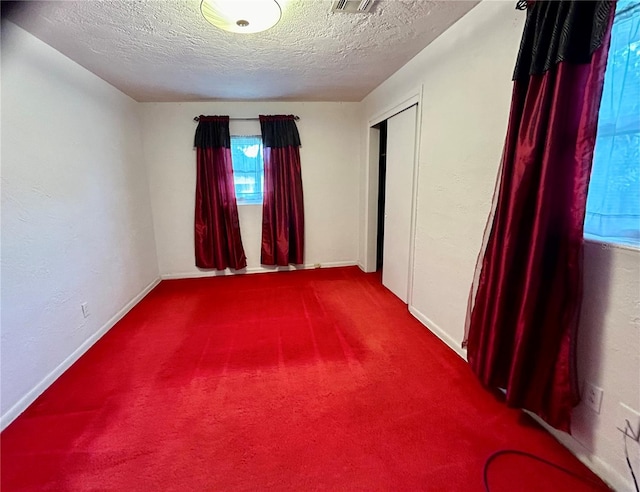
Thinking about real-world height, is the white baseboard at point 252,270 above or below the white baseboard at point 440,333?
above

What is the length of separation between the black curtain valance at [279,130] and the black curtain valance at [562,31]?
9.13ft

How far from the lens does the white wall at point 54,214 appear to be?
5.52ft

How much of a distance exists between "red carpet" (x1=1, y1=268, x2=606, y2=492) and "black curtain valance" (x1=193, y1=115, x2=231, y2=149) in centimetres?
226

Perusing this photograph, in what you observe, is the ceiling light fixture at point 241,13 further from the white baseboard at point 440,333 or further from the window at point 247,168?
the white baseboard at point 440,333

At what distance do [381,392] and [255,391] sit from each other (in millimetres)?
770

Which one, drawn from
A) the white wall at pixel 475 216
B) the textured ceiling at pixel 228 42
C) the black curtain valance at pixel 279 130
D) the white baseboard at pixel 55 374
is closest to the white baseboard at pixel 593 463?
the white wall at pixel 475 216

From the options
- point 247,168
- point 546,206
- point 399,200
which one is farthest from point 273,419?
point 247,168

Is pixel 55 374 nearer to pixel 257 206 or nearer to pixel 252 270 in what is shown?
pixel 252 270

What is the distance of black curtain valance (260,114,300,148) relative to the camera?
12.2ft

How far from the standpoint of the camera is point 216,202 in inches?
147

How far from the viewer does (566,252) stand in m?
1.24

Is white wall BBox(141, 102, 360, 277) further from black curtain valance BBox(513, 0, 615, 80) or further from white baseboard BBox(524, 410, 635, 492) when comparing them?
white baseboard BBox(524, 410, 635, 492)

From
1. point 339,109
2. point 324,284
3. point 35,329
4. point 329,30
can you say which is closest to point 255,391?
point 35,329

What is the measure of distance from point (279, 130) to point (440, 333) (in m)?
2.99
